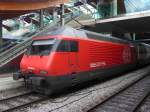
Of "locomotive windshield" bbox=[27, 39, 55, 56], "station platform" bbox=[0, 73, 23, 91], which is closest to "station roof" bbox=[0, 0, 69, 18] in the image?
"station platform" bbox=[0, 73, 23, 91]

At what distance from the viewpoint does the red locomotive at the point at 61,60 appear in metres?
10.9

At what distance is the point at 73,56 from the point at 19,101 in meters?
3.08

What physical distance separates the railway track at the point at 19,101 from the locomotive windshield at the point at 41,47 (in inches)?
71.5

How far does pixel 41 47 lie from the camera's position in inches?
467

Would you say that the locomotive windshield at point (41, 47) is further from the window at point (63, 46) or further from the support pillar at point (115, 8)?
the support pillar at point (115, 8)

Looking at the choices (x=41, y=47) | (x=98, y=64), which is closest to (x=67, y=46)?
(x=41, y=47)

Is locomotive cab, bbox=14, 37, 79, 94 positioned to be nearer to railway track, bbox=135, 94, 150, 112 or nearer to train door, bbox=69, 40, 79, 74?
train door, bbox=69, 40, 79, 74

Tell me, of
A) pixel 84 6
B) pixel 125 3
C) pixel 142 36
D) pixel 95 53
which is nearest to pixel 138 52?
pixel 125 3

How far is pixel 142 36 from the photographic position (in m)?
45.7

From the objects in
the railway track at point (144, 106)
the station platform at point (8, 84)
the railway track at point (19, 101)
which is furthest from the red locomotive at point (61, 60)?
the railway track at point (144, 106)

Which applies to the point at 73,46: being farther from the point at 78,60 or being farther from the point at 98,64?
the point at 98,64

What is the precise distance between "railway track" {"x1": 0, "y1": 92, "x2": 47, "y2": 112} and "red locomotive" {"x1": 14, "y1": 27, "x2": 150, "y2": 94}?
16.2 inches

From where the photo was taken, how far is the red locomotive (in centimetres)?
1093

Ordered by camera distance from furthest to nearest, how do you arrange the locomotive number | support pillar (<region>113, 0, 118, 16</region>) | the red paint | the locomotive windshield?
support pillar (<region>113, 0, 118, 16</region>)
the locomotive number
the locomotive windshield
the red paint
